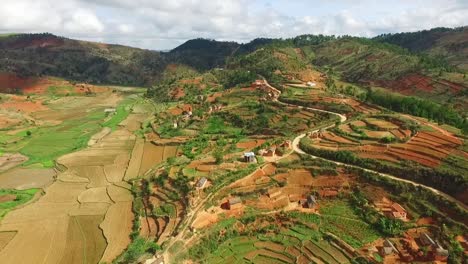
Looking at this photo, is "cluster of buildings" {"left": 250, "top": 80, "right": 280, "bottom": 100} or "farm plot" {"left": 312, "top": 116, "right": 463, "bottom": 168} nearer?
"farm plot" {"left": 312, "top": 116, "right": 463, "bottom": 168}

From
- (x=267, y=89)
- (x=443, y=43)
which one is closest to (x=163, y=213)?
(x=267, y=89)

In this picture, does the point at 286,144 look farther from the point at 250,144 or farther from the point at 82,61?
the point at 82,61

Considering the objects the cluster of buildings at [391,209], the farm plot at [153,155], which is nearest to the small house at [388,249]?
the cluster of buildings at [391,209]

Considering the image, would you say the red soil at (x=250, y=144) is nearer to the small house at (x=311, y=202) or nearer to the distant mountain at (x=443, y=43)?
the small house at (x=311, y=202)

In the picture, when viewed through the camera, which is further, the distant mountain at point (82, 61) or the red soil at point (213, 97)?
the distant mountain at point (82, 61)

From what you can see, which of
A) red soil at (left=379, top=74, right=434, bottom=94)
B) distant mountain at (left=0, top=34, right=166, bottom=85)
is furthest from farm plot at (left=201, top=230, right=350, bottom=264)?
distant mountain at (left=0, top=34, right=166, bottom=85)

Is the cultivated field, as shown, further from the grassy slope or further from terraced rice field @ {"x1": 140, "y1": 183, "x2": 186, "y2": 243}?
terraced rice field @ {"x1": 140, "y1": 183, "x2": 186, "y2": 243}
